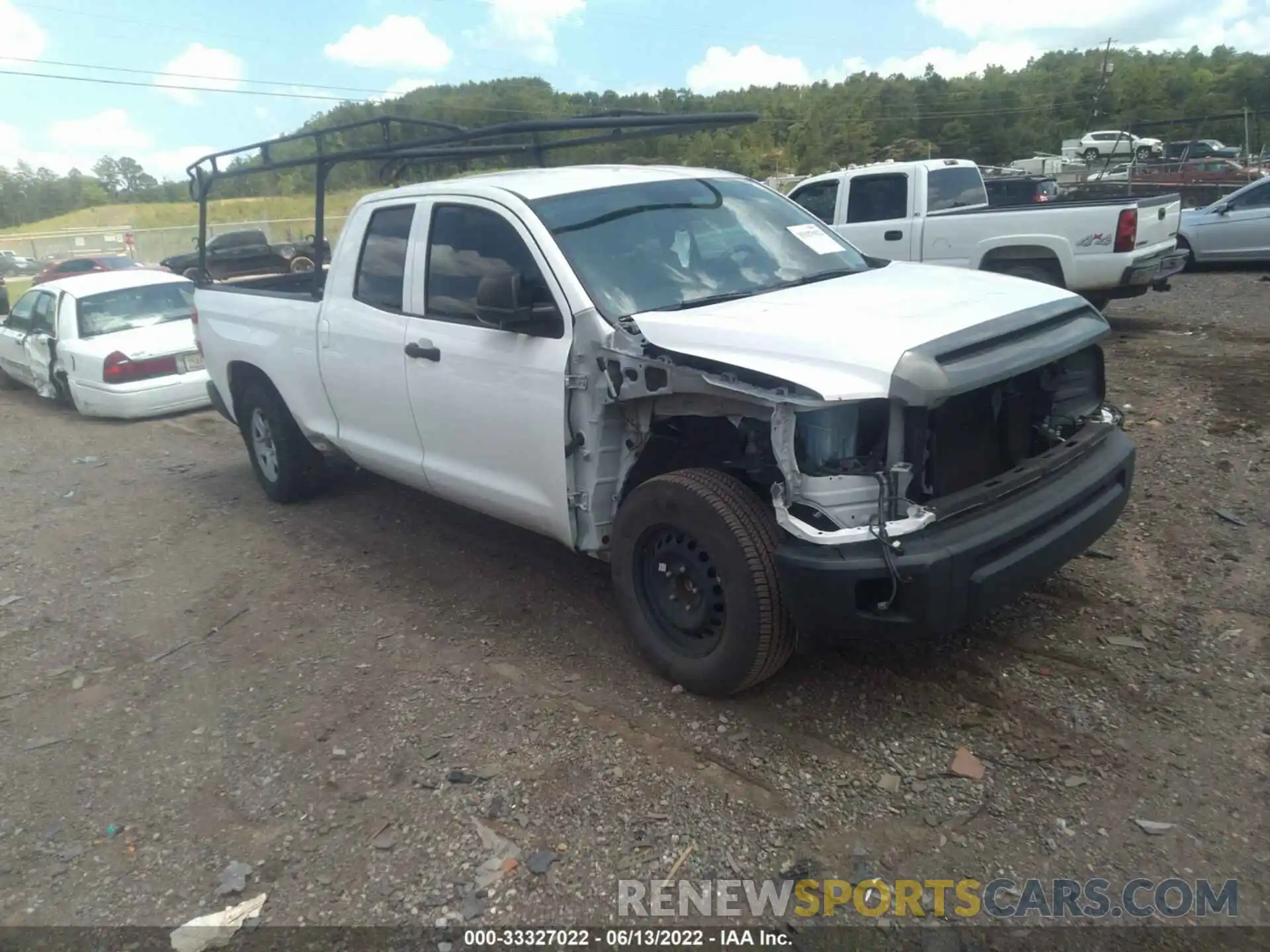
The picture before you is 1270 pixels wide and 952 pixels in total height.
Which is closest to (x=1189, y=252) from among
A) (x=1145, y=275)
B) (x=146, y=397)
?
(x=1145, y=275)

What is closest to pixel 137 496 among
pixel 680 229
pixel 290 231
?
pixel 680 229

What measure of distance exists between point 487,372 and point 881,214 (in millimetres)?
8111

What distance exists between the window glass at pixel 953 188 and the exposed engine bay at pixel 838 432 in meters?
7.30

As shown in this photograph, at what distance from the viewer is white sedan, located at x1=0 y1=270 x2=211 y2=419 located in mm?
9914

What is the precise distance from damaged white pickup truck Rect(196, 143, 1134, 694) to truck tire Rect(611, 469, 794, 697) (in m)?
0.01

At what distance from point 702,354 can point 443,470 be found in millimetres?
1807

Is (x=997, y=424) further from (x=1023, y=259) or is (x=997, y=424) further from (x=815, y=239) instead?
(x=1023, y=259)

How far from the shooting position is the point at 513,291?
153 inches

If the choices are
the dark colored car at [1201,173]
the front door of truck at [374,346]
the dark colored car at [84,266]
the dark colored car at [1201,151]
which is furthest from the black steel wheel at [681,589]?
the dark colored car at [1201,151]

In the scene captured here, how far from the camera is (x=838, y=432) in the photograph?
326cm

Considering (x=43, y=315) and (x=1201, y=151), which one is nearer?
(x=43, y=315)

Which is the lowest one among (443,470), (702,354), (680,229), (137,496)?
(137,496)

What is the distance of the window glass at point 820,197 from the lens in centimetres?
1158

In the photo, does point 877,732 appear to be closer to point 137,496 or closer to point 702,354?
point 702,354
